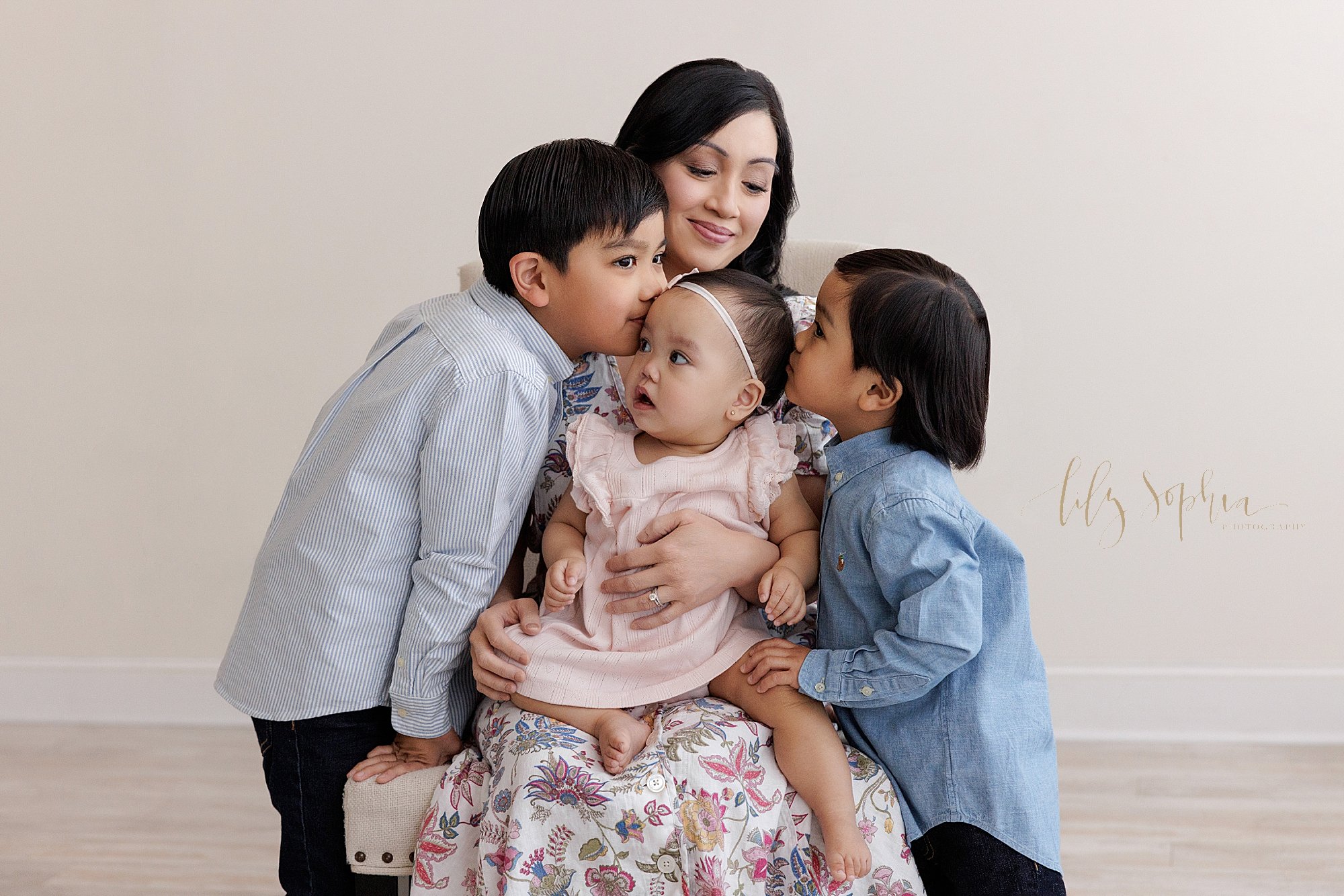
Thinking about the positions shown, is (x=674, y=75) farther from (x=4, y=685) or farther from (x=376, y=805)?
(x=4, y=685)

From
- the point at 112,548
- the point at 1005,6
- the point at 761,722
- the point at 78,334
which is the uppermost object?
the point at 1005,6

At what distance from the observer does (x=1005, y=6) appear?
241 centimetres

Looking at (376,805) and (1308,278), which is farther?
(1308,278)

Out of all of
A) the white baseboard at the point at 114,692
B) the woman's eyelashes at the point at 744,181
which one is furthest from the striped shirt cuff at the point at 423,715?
the white baseboard at the point at 114,692

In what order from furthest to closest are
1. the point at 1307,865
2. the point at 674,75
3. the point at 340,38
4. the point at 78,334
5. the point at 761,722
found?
the point at 78,334
the point at 340,38
the point at 1307,865
the point at 674,75
the point at 761,722

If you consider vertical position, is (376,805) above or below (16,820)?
above

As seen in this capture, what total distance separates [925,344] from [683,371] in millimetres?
284

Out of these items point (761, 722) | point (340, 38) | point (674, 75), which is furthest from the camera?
point (340, 38)

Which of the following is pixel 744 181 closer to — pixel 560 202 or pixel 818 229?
pixel 560 202

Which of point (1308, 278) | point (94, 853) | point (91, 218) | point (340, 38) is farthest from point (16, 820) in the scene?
point (1308, 278)

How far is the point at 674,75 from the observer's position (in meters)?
1.58

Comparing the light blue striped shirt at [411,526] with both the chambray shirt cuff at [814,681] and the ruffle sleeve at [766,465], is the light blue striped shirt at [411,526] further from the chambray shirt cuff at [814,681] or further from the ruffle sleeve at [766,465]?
the chambray shirt cuff at [814,681]

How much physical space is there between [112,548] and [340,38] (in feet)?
4.45

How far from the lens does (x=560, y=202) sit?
1323mm
